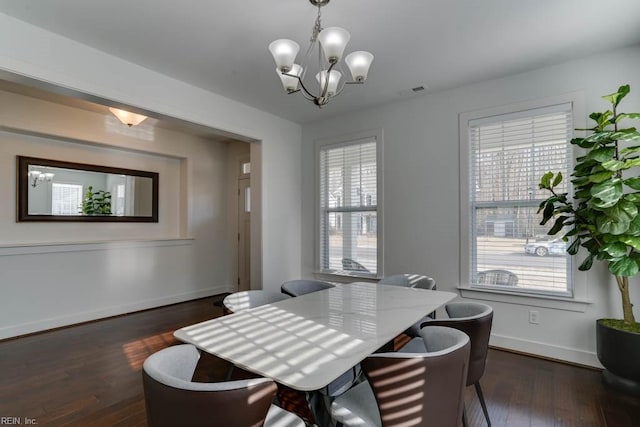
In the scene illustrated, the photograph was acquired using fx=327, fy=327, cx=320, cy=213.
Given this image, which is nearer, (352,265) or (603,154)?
(603,154)

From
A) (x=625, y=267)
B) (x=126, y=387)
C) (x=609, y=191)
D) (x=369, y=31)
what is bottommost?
(x=126, y=387)

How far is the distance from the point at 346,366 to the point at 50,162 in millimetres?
4628

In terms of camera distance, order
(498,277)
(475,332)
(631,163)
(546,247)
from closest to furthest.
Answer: (475,332), (631,163), (546,247), (498,277)

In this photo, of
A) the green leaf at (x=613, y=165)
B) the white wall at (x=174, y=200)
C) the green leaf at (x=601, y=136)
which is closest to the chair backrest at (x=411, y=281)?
the green leaf at (x=613, y=165)

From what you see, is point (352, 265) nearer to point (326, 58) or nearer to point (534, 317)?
point (534, 317)

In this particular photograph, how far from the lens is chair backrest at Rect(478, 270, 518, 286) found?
3.29 meters

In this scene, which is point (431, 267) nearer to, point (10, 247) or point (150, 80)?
point (150, 80)

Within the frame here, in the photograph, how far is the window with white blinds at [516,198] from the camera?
121 inches

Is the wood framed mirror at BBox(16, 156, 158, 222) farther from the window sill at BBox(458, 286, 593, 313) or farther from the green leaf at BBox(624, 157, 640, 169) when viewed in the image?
the green leaf at BBox(624, 157, 640, 169)

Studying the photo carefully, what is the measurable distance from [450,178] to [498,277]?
115cm

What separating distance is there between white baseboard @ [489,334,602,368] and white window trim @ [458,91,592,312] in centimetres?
37

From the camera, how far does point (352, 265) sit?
4.40 m

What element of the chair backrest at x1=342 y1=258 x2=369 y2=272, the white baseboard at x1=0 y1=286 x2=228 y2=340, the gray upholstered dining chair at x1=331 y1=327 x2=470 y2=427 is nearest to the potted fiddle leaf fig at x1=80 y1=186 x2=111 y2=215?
the white baseboard at x1=0 y1=286 x2=228 y2=340

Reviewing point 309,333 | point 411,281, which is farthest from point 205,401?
point 411,281
